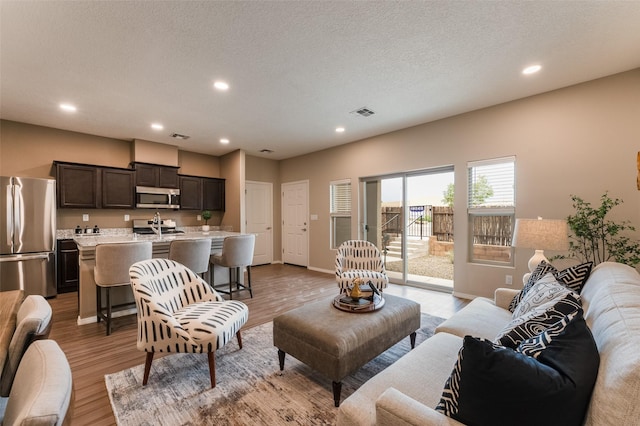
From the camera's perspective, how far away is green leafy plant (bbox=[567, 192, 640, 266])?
2807 mm

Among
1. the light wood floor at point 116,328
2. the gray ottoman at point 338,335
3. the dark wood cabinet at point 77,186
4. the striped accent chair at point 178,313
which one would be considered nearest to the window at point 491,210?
the light wood floor at point 116,328

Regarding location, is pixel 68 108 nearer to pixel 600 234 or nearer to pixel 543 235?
pixel 543 235

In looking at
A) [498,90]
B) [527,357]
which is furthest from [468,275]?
[527,357]

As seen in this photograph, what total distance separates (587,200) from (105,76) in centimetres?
557

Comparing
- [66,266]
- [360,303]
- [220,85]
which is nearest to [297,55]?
[220,85]

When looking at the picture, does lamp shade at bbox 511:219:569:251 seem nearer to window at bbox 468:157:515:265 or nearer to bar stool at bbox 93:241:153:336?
window at bbox 468:157:515:265

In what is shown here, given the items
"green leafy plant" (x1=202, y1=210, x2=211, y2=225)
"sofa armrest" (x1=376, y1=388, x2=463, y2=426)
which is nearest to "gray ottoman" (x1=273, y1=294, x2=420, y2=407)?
"sofa armrest" (x1=376, y1=388, x2=463, y2=426)

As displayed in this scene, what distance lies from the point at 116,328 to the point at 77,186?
10.1ft

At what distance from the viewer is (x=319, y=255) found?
6.25 m

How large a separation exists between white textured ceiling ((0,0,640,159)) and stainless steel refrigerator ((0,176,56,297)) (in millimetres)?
1145

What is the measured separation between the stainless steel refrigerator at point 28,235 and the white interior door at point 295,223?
4350mm

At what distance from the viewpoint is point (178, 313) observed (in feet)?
7.35

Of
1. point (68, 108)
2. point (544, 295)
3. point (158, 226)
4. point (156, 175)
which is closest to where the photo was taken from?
point (544, 295)

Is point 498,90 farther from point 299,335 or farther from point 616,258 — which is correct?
point 299,335
